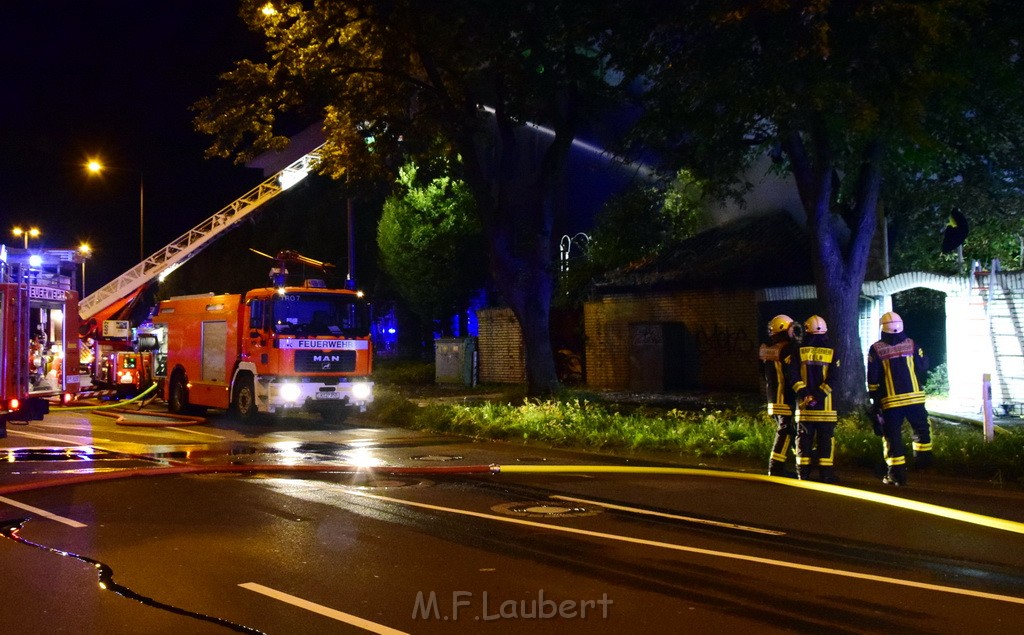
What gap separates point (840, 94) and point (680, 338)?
12257 millimetres

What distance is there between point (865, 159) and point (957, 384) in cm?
494

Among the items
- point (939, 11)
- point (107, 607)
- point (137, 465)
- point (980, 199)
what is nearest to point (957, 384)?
point (980, 199)

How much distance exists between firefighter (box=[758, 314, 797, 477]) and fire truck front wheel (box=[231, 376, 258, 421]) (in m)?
11.0

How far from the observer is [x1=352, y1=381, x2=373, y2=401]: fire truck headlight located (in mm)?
19156

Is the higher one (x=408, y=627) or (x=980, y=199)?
(x=980, y=199)

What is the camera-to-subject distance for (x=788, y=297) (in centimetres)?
2083

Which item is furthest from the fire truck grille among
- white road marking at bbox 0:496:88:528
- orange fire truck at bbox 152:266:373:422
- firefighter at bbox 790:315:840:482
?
firefighter at bbox 790:315:840:482

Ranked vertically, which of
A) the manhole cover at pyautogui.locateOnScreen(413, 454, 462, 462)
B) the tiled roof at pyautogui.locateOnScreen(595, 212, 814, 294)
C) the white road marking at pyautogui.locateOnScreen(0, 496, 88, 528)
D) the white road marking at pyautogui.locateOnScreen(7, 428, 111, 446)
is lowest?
the white road marking at pyautogui.locateOnScreen(0, 496, 88, 528)

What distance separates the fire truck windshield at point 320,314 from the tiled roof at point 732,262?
777cm

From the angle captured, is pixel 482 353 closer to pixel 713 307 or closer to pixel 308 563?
pixel 713 307

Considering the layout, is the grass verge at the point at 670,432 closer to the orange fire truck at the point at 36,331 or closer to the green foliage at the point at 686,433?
the green foliage at the point at 686,433

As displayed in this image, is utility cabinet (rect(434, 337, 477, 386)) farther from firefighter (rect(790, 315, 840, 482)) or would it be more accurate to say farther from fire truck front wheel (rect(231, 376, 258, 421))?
firefighter (rect(790, 315, 840, 482))

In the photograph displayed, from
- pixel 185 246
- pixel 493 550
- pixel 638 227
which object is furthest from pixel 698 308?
pixel 493 550

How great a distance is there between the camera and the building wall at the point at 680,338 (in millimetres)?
22297
